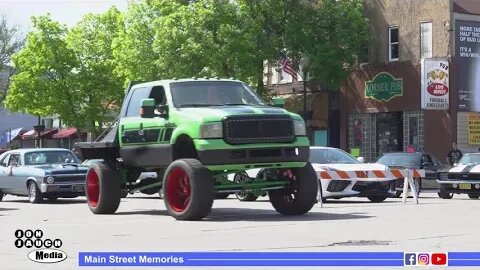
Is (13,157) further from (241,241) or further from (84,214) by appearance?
(241,241)

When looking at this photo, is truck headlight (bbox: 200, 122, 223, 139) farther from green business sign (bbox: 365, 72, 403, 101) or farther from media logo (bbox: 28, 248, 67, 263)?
green business sign (bbox: 365, 72, 403, 101)

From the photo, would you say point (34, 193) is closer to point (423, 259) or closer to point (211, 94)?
point (211, 94)

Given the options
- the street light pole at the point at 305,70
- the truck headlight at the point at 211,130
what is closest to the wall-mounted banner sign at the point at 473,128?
the street light pole at the point at 305,70

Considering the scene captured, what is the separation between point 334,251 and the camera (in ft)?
35.0

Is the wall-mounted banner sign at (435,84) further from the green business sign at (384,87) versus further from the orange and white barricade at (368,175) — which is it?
the orange and white barricade at (368,175)

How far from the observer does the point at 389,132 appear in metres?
42.5

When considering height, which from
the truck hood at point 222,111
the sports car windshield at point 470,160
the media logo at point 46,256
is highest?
the truck hood at point 222,111

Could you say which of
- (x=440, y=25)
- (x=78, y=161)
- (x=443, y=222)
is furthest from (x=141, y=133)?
Result: (x=440, y=25)

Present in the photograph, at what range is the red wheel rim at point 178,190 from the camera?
1524 centimetres

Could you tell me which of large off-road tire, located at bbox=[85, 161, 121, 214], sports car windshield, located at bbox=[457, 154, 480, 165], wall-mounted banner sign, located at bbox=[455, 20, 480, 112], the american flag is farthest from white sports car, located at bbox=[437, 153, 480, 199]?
the american flag

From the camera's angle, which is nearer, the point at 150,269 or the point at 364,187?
the point at 150,269

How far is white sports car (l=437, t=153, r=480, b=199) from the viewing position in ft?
80.2

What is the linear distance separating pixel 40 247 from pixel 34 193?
42.5 ft

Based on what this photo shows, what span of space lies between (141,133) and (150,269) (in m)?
7.52
